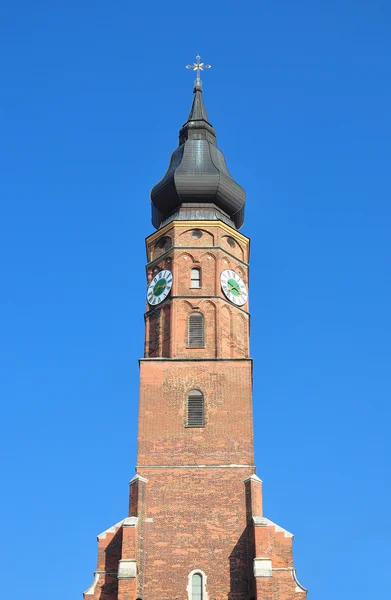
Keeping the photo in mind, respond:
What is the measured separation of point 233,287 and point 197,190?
5.84m

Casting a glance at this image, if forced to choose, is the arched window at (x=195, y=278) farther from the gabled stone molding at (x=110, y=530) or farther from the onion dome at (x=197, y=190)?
the gabled stone molding at (x=110, y=530)

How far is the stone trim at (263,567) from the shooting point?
3919 cm

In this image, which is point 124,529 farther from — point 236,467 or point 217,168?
point 217,168

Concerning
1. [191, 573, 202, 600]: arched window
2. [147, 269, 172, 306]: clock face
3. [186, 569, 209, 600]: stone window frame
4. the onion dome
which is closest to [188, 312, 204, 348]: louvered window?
[147, 269, 172, 306]: clock face

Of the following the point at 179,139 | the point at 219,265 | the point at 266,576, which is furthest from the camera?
the point at 179,139

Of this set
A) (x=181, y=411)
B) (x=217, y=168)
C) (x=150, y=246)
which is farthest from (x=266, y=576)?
(x=217, y=168)

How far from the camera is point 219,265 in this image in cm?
4950

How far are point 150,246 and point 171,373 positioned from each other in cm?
855

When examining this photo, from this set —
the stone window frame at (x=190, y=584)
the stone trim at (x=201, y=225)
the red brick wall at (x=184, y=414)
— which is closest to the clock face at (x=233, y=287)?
the stone trim at (x=201, y=225)

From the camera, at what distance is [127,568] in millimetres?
39500

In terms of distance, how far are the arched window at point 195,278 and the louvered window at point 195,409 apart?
5844mm

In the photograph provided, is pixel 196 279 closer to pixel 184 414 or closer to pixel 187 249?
pixel 187 249

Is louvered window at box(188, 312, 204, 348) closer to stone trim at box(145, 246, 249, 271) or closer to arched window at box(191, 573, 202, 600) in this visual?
stone trim at box(145, 246, 249, 271)

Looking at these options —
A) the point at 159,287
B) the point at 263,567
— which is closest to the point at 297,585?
the point at 263,567
